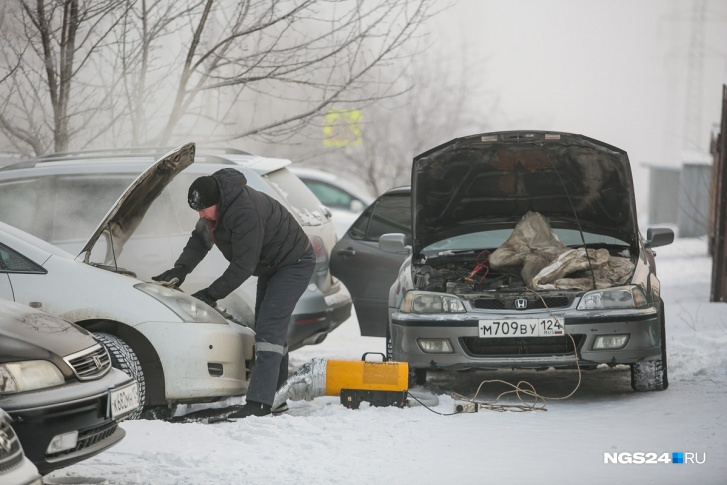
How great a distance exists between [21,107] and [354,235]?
3.83 meters

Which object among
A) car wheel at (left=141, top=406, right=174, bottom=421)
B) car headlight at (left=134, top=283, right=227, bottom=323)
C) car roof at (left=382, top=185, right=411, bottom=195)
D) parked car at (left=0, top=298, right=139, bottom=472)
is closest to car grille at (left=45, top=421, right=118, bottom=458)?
parked car at (left=0, top=298, right=139, bottom=472)

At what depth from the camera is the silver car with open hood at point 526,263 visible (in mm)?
7309

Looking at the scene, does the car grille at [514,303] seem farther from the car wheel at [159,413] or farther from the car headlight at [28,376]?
the car headlight at [28,376]

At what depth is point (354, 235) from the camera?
31.6 feet

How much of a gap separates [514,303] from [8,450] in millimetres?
4315

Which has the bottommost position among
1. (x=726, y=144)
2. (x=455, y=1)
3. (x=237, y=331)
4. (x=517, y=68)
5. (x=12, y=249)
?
(x=237, y=331)

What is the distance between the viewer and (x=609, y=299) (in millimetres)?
7379

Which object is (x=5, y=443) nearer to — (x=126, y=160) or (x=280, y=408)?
(x=280, y=408)

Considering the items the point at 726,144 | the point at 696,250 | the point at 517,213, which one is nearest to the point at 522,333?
the point at 517,213

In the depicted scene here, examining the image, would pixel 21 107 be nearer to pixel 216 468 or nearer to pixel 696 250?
pixel 216 468

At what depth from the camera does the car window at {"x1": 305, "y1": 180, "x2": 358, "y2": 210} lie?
2047 centimetres

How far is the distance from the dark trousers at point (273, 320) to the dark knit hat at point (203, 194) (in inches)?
31.1

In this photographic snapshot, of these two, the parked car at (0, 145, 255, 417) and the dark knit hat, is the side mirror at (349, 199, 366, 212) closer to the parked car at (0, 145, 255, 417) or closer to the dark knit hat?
the parked car at (0, 145, 255, 417)

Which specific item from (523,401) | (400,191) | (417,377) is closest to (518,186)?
(400,191)
